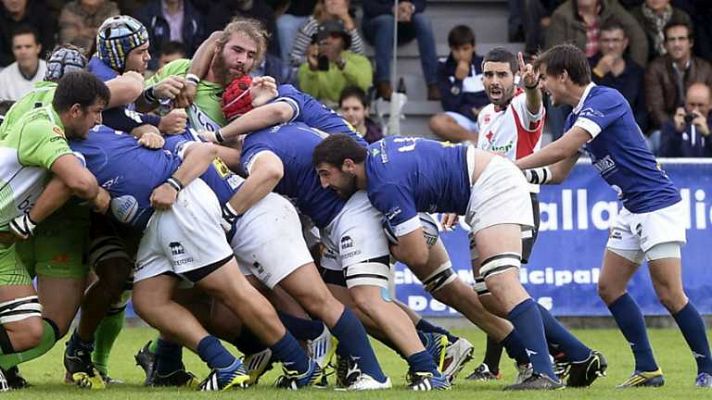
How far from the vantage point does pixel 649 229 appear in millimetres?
10727

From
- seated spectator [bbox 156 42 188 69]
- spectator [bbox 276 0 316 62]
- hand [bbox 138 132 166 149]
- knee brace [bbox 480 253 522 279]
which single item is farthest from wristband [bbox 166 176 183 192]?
spectator [bbox 276 0 316 62]

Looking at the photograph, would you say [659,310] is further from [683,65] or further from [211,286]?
[211,286]

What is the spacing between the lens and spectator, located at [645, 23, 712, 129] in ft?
60.2

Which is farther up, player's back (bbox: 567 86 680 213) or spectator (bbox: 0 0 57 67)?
spectator (bbox: 0 0 57 67)

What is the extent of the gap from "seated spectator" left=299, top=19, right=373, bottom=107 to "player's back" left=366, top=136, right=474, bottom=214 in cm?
770

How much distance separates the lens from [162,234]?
10039 mm

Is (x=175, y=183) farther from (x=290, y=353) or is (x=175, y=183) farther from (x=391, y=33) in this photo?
(x=391, y=33)

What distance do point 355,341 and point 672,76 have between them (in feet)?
30.3

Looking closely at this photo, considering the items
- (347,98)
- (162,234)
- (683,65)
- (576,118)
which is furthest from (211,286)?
(683,65)

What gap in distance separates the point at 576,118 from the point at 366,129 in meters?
6.35

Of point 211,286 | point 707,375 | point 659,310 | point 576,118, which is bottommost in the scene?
point 659,310

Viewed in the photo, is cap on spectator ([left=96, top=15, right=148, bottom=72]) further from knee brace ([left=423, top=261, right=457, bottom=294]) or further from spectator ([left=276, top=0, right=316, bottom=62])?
spectator ([left=276, top=0, right=316, bottom=62])

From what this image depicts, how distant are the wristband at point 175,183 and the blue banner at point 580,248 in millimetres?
5785

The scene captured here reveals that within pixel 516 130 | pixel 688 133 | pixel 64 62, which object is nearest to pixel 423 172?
pixel 516 130
